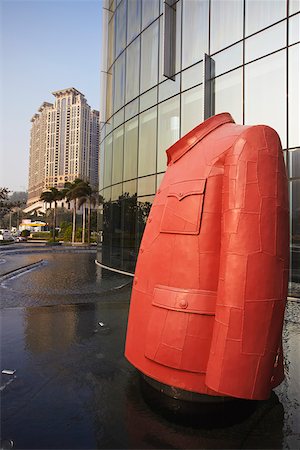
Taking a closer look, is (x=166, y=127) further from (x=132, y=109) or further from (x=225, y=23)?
(x=225, y=23)

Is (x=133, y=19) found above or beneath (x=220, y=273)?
above

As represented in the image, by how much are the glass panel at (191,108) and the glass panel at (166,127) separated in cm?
34

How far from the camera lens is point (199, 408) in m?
3.01

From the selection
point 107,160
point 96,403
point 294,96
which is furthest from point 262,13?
point 96,403

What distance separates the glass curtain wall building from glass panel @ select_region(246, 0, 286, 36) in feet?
0.11

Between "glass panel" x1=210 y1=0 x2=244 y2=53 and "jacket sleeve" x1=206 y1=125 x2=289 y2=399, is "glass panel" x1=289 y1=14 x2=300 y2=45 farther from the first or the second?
"jacket sleeve" x1=206 y1=125 x2=289 y2=399

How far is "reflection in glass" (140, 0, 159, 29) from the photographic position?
14.3 m

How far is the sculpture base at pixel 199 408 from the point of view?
2.92m

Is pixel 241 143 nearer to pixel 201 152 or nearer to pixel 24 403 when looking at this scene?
pixel 201 152

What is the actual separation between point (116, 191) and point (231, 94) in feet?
26.5

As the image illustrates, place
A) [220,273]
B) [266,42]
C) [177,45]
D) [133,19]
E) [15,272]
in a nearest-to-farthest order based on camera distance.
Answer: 1. [220,273]
2. [266,42]
3. [177,45]
4. [15,272]
5. [133,19]

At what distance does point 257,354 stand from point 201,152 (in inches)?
78.3

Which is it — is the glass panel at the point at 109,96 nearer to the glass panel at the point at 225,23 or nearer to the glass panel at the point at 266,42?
the glass panel at the point at 225,23

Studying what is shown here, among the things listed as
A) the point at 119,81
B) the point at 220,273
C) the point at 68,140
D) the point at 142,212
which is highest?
the point at 68,140
